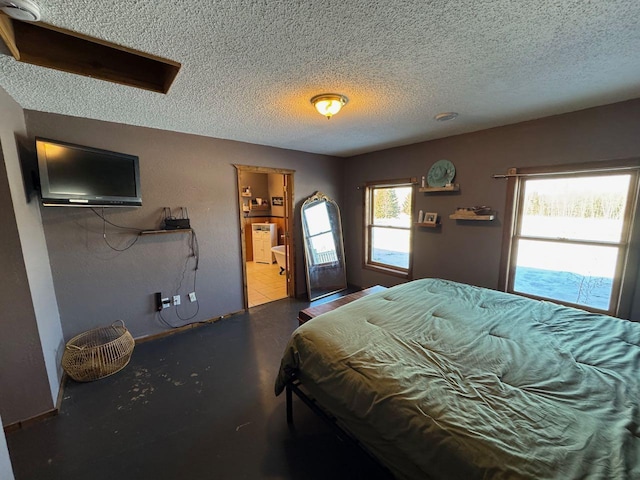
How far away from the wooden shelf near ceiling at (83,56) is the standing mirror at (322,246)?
2.47 metres

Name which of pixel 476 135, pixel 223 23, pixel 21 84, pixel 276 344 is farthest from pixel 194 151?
pixel 476 135

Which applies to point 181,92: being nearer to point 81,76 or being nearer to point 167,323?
point 81,76

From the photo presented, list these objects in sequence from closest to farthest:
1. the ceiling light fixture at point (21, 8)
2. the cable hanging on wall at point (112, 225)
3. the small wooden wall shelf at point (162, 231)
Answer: the ceiling light fixture at point (21, 8) < the cable hanging on wall at point (112, 225) < the small wooden wall shelf at point (162, 231)

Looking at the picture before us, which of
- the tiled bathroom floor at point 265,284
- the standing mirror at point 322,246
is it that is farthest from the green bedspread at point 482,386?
the tiled bathroom floor at point 265,284

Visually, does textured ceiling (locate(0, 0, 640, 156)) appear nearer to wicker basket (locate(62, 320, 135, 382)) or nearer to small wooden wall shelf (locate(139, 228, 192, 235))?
small wooden wall shelf (locate(139, 228, 192, 235))

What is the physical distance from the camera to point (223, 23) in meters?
1.15

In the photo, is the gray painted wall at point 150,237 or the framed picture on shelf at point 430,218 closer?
the gray painted wall at point 150,237

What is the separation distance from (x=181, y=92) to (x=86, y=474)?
247cm

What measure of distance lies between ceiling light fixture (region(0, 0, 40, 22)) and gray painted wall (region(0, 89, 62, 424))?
880 mm

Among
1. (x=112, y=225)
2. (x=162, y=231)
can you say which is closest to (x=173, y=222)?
(x=162, y=231)

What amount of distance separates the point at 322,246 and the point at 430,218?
68.7 inches

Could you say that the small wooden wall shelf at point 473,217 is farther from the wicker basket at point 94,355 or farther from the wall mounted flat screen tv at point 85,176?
the wicker basket at point 94,355

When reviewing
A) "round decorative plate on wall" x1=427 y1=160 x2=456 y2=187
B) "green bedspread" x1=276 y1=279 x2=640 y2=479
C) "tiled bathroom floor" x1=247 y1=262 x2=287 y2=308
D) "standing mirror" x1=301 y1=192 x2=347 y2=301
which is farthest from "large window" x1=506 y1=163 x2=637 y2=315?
"tiled bathroom floor" x1=247 y1=262 x2=287 y2=308

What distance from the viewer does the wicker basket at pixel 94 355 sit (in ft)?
6.76
